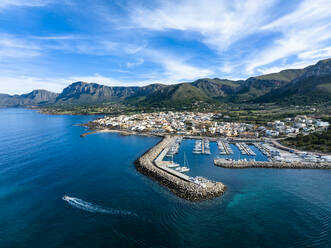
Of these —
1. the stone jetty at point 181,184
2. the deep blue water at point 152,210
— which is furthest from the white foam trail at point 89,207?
the stone jetty at point 181,184

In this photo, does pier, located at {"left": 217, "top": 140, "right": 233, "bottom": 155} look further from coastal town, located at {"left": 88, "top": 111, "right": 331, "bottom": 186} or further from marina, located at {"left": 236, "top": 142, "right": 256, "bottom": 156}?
marina, located at {"left": 236, "top": 142, "right": 256, "bottom": 156}

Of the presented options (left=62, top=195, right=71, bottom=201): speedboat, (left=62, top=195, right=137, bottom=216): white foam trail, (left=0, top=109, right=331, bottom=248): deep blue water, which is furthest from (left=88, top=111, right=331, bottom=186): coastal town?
(left=62, top=195, right=71, bottom=201): speedboat

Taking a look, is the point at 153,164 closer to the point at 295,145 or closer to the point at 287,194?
the point at 287,194

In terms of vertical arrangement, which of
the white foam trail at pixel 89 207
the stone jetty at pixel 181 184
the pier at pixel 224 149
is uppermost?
the pier at pixel 224 149

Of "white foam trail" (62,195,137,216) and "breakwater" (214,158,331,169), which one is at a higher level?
"breakwater" (214,158,331,169)

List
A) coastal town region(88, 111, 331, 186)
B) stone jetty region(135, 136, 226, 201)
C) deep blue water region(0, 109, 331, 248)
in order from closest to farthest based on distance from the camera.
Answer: deep blue water region(0, 109, 331, 248), stone jetty region(135, 136, 226, 201), coastal town region(88, 111, 331, 186)

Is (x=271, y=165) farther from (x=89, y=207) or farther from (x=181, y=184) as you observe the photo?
(x=89, y=207)

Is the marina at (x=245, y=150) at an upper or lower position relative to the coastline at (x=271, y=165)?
upper

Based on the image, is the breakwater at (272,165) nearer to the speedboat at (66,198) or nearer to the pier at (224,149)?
the pier at (224,149)

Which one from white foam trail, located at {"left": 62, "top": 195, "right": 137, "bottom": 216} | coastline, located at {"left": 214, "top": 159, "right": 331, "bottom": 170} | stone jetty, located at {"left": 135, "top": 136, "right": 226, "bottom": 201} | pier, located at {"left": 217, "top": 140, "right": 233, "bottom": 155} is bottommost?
white foam trail, located at {"left": 62, "top": 195, "right": 137, "bottom": 216}
